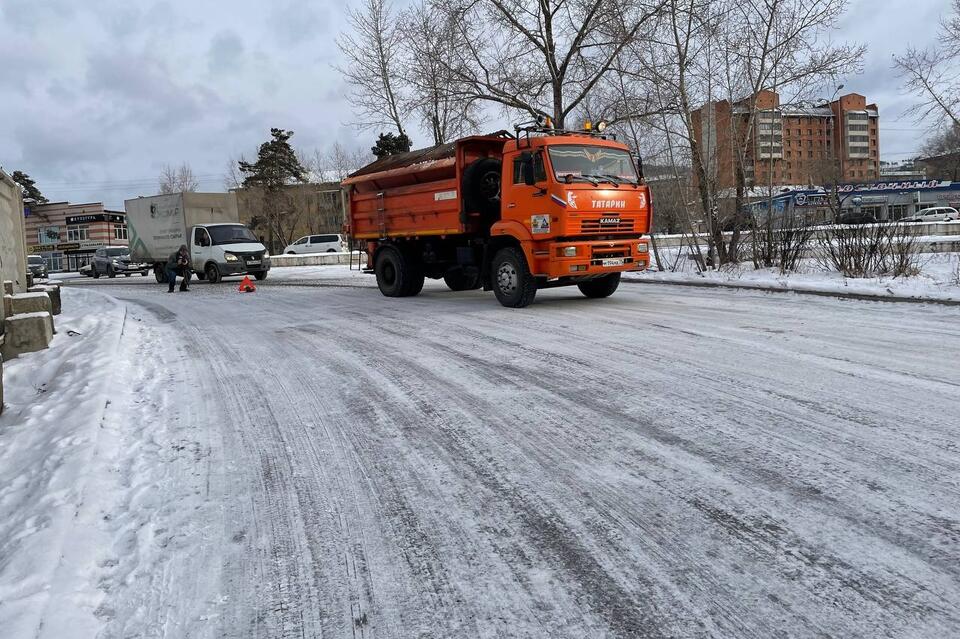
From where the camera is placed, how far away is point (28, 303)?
8.62m

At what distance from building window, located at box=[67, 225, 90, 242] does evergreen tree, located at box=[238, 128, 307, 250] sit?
29502 mm

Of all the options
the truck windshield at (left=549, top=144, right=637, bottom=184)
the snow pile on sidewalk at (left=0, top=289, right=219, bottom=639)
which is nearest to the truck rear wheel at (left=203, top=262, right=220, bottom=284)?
the truck windshield at (left=549, top=144, right=637, bottom=184)

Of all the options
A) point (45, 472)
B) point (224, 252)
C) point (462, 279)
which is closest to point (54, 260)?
point (224, 252)

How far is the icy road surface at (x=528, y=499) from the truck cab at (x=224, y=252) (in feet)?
55.9

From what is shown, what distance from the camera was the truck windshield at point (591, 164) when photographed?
1016cm

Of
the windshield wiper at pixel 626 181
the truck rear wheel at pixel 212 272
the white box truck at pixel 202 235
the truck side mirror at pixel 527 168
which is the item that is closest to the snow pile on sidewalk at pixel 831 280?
the windshield wiper at pixel 626 181

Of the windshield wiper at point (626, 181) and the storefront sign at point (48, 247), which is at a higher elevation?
the storefront sign at point (48, 247)

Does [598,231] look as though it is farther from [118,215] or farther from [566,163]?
[118,215]

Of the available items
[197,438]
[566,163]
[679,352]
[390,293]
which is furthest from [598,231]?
[197,438]

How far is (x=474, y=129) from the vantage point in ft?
71.9

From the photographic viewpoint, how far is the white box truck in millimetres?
22859

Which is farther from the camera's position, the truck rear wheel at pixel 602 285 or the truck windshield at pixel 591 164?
the truck rear wheel at pixel 602 285

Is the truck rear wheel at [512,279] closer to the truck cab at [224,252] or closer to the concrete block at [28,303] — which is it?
Result: the concrete block at [28,303]

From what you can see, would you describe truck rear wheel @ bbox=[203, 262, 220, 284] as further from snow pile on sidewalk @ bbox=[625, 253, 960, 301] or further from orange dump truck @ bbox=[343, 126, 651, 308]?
snow pile on sidewalk @ bbox=[625, 253, 960, 301]
